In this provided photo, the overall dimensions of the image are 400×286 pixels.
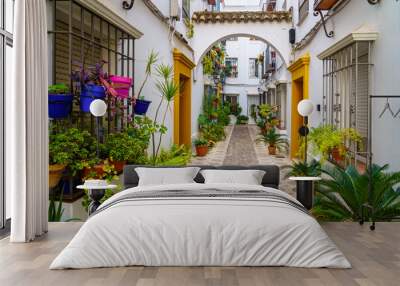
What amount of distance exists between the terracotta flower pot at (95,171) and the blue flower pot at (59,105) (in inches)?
24.9

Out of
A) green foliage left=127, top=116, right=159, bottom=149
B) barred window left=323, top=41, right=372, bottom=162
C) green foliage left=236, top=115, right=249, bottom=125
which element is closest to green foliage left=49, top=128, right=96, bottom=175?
green foliage left=127, top=116, right=159, bottom=149

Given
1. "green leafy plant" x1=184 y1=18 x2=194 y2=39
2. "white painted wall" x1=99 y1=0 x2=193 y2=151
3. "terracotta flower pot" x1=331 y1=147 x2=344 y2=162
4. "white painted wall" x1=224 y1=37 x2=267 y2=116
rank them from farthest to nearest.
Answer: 1. "white painted wall" x1=224 y1=37 x2=267 y2=116
2. "green leafy plant" x1=184 y1=18 x2=194 y2=39
3. "white painted wall" x1=99 y1=0 x2=193 y2=151
4. "terracotta flower pot" x1=331 y1=147 x2=344 y2=162

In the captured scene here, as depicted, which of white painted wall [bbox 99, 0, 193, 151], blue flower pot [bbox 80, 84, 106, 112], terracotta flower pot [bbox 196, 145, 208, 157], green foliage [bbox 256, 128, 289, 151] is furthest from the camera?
green foliage [bbox 256, 128, 289, 151]

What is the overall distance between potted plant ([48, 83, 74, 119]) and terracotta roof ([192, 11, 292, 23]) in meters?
10.7

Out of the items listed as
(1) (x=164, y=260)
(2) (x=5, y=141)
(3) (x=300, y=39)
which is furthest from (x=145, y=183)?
(3) (x=300, y=39)

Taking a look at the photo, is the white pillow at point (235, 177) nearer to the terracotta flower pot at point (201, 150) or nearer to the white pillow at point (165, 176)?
the white pillow at point (165, 176)

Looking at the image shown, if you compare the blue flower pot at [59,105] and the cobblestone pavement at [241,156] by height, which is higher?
the blue flower pot at [59,105]

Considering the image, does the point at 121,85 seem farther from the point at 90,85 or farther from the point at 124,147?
the point at 90,85

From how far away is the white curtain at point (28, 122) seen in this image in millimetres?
5109

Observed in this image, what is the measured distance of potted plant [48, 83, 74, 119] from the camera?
605cm

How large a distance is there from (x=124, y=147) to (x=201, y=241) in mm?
3300

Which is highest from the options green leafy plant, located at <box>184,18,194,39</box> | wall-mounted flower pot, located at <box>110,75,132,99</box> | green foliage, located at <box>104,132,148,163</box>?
green leafy plant, located at <box>184,18,194,39</box>

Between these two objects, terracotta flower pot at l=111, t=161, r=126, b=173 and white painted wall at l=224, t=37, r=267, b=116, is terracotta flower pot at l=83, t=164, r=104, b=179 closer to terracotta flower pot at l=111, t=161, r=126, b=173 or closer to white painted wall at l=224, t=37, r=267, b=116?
terracotta flower pot at l=111, t=161, r=126, b=173

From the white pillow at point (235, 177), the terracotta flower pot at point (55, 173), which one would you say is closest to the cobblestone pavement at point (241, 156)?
the white pillow at point (235, 177)
